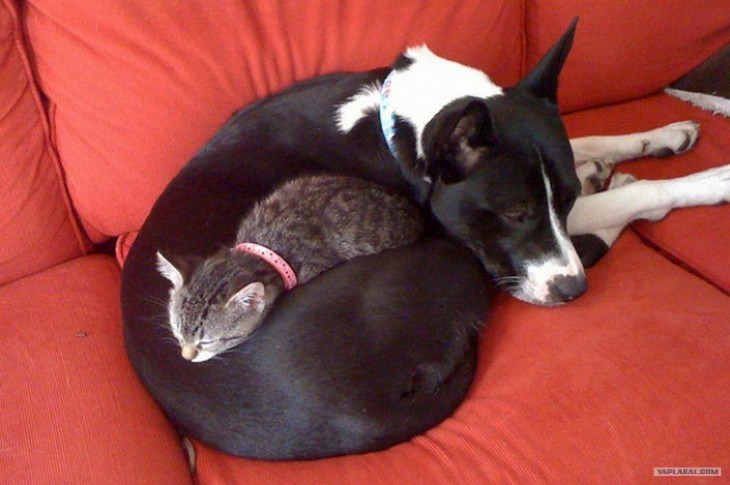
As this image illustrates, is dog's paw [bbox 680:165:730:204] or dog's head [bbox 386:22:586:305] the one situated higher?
dog's head [bbox 386:22:586:305]

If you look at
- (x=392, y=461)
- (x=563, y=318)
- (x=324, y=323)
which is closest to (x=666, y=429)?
(x=563, y=318)

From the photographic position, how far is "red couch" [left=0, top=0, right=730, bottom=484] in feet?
3.59

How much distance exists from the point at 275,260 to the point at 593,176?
0.93 m

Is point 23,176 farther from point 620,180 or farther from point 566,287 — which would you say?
point 620,180

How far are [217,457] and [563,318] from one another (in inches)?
30.3

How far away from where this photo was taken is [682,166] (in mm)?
1711

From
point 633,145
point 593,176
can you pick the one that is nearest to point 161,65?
point 593,176

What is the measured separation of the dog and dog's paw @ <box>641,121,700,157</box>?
7.8 inches

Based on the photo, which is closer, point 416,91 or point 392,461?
point 392,461

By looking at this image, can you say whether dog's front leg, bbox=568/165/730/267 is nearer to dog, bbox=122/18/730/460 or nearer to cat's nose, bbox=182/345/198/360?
dog, bbox=122/18/730/460

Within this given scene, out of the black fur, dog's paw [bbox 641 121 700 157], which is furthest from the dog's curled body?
dog's paw [bbox 641 121 700 157]

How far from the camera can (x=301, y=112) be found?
1.46 m

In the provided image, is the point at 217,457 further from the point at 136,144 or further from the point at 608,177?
the point at 608,177

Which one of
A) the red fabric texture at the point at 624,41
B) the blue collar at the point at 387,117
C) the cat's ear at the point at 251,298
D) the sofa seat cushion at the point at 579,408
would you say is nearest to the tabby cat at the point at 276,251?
the cat's ear at the point at 251,298
